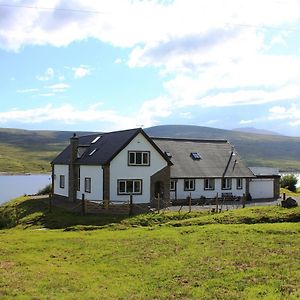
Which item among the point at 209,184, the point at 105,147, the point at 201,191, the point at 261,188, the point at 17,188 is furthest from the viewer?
the point at 17,188

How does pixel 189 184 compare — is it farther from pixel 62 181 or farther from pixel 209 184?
pixel 62 181

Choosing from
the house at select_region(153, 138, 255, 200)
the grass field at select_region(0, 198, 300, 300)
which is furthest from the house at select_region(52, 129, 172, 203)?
the grass field at select_region(0, 198, 300, 300)

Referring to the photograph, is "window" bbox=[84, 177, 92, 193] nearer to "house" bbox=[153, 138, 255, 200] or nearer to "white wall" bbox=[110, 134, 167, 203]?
"white wall" bbox=[110, 134, 167, 203]

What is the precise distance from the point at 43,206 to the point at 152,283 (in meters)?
30.6

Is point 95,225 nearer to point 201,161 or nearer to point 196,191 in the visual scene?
point 196,191

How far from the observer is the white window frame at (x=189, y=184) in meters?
48.1

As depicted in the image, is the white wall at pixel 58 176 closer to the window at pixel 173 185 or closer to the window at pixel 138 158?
the window at pixel 138 158

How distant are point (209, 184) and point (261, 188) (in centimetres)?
798

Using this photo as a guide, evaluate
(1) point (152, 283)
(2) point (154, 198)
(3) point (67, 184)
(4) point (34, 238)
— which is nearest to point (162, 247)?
(1) point (152, 283)

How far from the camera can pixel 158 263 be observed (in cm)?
1878

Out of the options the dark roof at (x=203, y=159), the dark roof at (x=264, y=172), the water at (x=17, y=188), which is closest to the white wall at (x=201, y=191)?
the dark roof at (x=203, y=159)

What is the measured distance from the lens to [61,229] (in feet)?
109

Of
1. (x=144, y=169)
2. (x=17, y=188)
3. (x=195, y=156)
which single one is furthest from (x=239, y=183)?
(x=17, y=188)

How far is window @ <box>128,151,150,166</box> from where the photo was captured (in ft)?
143
